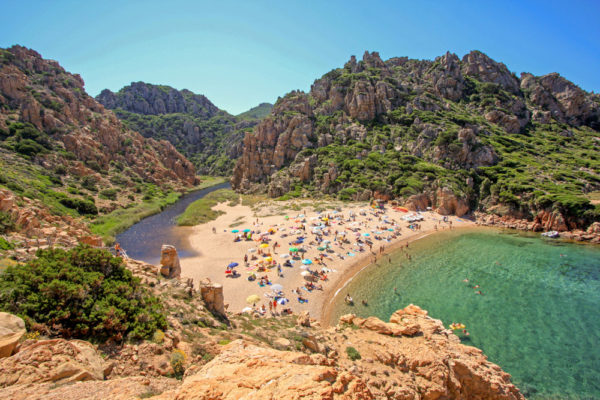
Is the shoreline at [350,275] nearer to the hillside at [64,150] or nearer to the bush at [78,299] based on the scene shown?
the bush at [78,299]

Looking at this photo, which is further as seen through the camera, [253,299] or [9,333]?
[253,299]

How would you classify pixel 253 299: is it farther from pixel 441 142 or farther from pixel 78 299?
pixel 441 142

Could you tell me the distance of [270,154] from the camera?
247 feet

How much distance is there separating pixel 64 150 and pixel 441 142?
3326 inches

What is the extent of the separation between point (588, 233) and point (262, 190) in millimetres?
62466

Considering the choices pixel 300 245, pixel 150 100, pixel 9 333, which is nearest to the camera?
pixel 9 333

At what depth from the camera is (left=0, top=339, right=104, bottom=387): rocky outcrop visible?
5023 mm

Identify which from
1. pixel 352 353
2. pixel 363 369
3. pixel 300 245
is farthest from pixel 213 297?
pixel 300 245

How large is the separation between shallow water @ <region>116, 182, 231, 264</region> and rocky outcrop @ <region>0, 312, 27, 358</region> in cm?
2650

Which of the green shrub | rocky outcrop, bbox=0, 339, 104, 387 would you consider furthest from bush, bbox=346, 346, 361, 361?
the green shrub

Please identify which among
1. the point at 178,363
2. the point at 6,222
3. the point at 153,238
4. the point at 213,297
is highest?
the point at 6,222

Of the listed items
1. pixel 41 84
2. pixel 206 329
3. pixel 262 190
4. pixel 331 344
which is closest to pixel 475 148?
pixel 262 190

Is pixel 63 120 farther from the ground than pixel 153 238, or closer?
farther from the ground

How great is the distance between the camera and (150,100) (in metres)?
149
